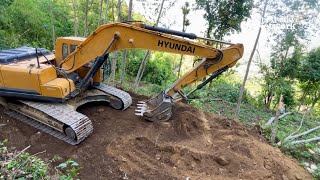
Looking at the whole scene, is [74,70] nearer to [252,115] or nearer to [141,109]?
[141,109]

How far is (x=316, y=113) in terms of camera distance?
16.1 metres

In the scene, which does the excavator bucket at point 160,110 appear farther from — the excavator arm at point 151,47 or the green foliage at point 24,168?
the green foliage at point 24,168

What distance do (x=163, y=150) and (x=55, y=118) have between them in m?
1.95

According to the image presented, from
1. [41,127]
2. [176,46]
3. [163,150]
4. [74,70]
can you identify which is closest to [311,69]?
[176,46]

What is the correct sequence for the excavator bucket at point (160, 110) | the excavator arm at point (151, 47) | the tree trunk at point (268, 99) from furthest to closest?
the tree trunk at point (268, 99) < the excavator bucket at point (160, 110) < the excavator arm at point (151, 47)

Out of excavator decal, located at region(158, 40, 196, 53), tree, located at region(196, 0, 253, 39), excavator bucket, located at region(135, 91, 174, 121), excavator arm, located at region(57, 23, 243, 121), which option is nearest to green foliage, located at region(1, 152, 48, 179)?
excavator arm, located at region(57, 23, 243, 121)

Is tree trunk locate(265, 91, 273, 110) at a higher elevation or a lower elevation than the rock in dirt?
lower

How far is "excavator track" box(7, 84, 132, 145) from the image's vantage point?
5.24 metres

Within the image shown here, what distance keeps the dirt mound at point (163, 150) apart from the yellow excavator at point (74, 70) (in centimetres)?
24

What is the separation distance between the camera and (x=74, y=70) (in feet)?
20.1

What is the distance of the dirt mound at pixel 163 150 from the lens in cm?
486

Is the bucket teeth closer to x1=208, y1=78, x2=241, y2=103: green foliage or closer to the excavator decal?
the excavator decal

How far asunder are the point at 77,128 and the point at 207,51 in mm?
2662

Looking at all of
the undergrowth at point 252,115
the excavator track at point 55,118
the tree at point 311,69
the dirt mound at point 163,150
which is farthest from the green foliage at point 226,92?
the excavator track at point 55,118
